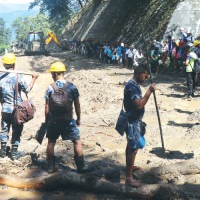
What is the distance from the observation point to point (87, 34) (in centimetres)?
3588

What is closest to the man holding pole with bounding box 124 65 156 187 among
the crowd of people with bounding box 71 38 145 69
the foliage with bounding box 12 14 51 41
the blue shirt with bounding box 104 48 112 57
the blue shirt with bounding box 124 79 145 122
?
the blue shirt with bounding box 124 79 145 122

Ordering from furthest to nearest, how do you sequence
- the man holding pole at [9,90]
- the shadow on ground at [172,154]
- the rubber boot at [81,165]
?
the shadow on ground at [172,154] < the man holding pole at [9,90] < the rubber boot at [81,165]

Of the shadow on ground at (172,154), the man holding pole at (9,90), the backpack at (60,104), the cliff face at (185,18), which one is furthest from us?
the cliff face at (185,18)

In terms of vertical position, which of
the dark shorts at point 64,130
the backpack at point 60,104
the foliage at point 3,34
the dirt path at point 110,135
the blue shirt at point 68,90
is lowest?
the dirt path at point 110,135

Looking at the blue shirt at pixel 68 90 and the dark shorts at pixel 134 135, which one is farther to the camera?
the blue shirt at pixel 68 90

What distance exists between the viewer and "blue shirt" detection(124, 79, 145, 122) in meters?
4.11

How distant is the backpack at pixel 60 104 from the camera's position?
14.8ft

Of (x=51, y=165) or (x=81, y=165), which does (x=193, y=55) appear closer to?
(x=81, y=165)

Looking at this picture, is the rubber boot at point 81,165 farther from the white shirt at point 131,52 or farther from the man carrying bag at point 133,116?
the white shirt at point 131,52

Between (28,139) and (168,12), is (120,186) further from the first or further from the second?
(168,12)

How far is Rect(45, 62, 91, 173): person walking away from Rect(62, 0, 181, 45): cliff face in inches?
312

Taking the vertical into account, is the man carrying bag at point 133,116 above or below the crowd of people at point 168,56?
below

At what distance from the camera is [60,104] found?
4492 mm

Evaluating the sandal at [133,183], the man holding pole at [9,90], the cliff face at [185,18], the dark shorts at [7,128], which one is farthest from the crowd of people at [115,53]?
the sandal at [133,183]
